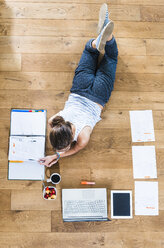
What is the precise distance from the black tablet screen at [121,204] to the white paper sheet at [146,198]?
0.08 m

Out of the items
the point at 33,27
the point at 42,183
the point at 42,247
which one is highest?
the point at 33,27

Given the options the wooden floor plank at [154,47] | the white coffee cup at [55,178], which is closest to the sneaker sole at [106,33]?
the wooden floor plank at [154,47]

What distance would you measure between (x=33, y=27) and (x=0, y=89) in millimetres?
611

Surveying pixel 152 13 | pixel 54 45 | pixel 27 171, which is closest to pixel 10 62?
pixel 54 45

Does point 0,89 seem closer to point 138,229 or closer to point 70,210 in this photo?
point 70,210

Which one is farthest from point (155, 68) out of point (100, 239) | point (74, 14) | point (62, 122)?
point (100, 239)

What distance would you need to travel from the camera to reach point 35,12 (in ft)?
6.31

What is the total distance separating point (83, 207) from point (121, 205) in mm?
310

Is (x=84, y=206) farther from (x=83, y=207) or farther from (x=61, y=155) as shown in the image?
(x=61, y=155)

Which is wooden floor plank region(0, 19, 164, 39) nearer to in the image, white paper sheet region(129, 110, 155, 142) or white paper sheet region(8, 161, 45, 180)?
white paper sheet region(129, 110, 155, 142)

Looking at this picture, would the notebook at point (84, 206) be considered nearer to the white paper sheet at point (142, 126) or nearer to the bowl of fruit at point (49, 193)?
the bowl of fruit at point (49, 193)

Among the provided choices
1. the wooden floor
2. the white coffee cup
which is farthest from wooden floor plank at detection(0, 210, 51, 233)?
the white coffee cup

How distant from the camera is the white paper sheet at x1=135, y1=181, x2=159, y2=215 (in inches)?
71.1

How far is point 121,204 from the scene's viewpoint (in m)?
1.79
